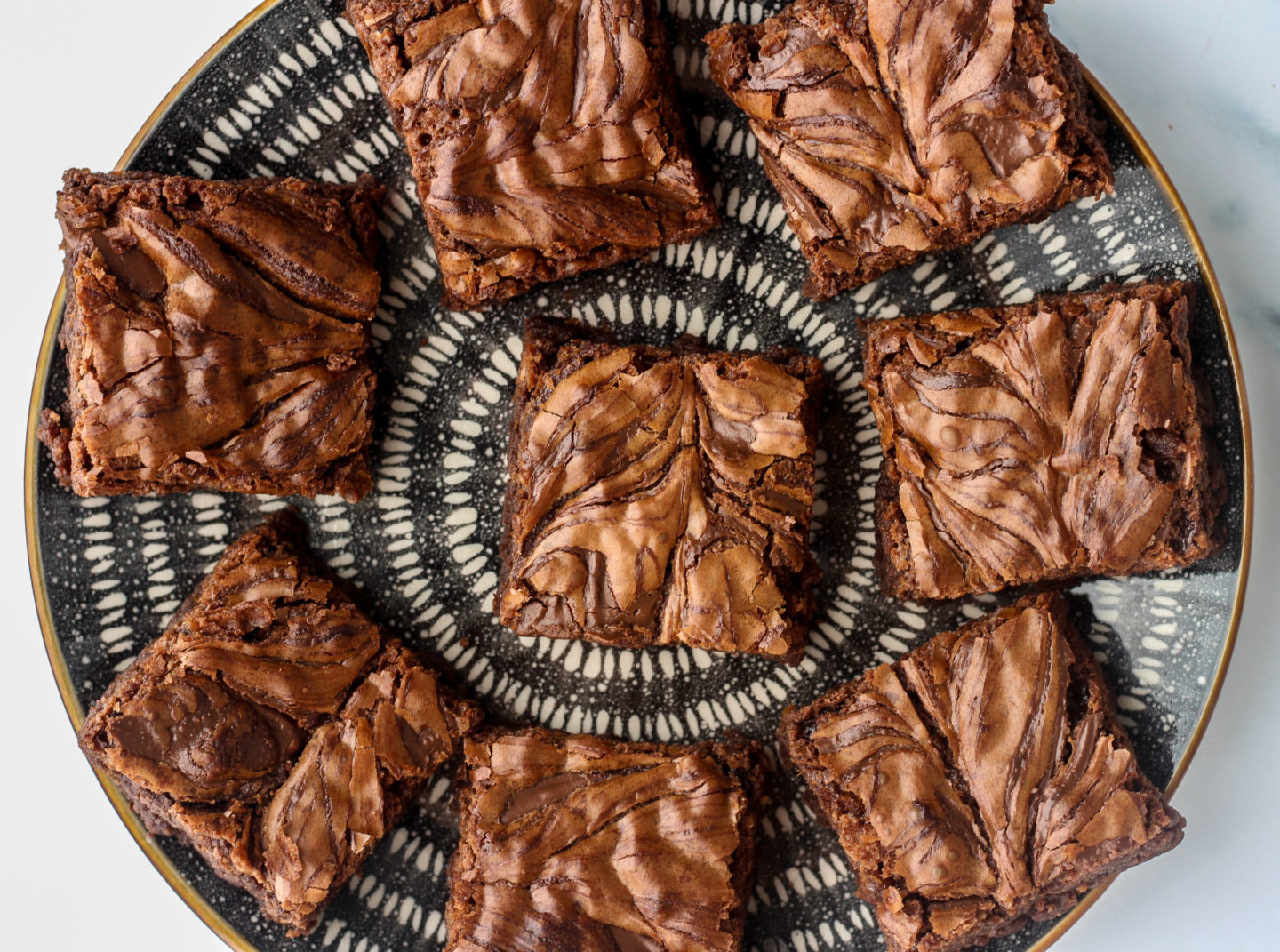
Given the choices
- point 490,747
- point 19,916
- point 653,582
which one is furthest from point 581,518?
point 19,916

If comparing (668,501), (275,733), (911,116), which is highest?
(911,116)

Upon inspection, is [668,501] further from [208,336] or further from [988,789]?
[208,336]

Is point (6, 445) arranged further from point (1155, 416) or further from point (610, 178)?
point (1155, 416)

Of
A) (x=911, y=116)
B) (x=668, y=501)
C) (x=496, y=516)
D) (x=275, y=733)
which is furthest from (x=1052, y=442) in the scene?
(x=275, y=733)

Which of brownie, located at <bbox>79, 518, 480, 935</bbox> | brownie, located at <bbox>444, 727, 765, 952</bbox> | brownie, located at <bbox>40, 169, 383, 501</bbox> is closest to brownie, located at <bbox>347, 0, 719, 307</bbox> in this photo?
brownie, located at <bbox>40, 169, 383, 501</bbox>

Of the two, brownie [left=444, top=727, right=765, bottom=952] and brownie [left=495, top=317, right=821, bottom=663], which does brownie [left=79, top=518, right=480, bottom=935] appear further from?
brownie [left=495, top=317, right=821, bottom=663]

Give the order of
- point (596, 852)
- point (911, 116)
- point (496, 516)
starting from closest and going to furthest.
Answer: point (911, 116) → point (596, 852) → point (496, 516)

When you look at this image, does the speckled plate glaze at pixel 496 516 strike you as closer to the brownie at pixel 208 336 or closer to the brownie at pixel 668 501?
the brownie at pixel 208 336
